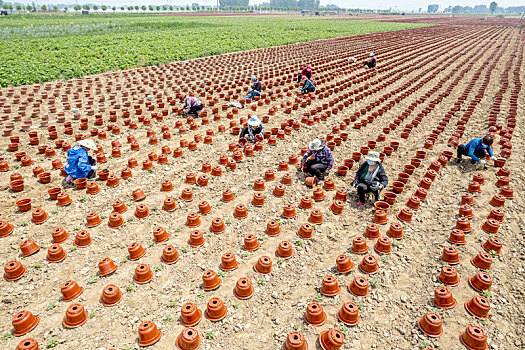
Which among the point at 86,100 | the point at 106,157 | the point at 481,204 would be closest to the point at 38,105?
the point at 86,100

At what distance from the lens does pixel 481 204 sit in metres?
6.65

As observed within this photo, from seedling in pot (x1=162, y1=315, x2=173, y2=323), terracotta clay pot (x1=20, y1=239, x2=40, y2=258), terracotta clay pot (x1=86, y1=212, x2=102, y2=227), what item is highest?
terracotta clay pot (x1=86, y1=212, x2=102, y2=227)

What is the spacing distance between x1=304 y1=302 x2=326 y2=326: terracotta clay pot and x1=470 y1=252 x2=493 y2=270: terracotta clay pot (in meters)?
2.91

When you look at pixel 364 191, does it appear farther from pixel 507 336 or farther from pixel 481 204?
pixel 507 336

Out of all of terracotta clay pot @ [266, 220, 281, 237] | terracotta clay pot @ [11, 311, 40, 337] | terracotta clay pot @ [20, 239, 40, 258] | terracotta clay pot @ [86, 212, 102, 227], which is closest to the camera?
terracotta clay pot @ [11, 311, 40, 337]

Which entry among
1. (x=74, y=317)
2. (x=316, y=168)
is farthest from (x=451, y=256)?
(x=74, y=317)

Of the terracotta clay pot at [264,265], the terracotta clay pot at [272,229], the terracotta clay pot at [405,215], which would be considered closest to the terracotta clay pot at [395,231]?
the terracotta clay pot at [405,215]

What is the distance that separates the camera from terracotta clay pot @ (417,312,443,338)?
12.8 feet

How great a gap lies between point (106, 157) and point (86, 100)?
6.39 meters

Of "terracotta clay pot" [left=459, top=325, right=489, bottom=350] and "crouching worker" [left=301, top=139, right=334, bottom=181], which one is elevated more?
"crouching worker" [left=301, top=139, right=334, bottom=181]

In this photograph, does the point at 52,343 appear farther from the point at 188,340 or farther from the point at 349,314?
the point at 349,314

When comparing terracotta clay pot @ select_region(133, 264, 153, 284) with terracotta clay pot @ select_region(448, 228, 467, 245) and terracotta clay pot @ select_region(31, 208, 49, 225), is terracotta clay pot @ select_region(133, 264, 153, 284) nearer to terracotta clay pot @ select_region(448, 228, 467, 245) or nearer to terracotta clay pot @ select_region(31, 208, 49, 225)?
terracotta clay pot @ select_region(31, 208, 49, 225)

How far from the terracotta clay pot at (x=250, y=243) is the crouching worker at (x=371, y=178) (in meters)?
2.60

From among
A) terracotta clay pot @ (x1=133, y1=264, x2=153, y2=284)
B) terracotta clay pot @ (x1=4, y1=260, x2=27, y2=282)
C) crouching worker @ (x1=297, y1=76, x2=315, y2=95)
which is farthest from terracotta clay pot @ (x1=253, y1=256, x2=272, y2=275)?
crouching worker @ (x1=297, y1=76, x2=315, y2=95)
